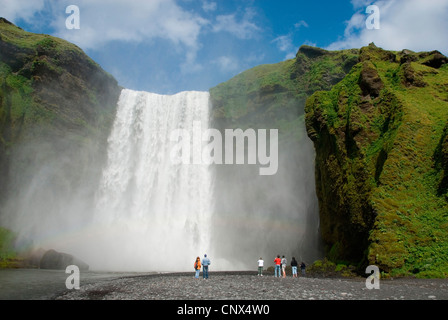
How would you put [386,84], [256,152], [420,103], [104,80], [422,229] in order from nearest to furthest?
1. [422,229]
2. [420,103]
3. [386,84]
4. [256,152]
5. [104,80]

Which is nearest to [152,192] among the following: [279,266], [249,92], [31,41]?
[249,92]

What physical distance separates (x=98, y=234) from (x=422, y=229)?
41278 millimetres

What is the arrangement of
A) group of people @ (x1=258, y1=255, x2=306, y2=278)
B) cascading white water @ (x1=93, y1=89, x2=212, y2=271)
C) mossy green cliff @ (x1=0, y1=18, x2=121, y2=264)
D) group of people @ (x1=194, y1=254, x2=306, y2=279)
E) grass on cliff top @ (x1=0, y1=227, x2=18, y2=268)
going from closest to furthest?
group of people @ (x1=194, y1=254, x2=306, y2=279) < group of people @ (x1=258, y1=255, x2=306, y2=278) < grass on cliff top @ (x1=0, y1=227, x2=18, y2=268) < mossy green cliff @ (x1=0, y1=18, x2=121, y2=264) < cascading white water @ (x1=93, y1=89, x2=212, y2=271)

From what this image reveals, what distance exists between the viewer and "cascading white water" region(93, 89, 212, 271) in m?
43.4

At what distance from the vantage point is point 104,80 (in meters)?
55.6

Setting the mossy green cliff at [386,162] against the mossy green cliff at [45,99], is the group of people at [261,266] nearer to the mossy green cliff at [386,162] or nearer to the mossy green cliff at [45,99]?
the mossy green cliff at [386,162]

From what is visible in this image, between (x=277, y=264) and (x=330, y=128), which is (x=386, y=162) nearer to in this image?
(x=330, y=128)

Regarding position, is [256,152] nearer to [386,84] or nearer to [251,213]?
[251,213]

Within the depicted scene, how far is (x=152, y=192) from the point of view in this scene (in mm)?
48781

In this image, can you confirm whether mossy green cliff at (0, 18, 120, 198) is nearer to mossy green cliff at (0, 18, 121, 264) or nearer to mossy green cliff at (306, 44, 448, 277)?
mossy green cliff at (0, 18, 121, 264)

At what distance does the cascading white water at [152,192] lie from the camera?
43375 millimetres

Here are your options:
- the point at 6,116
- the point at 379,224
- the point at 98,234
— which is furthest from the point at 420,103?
the point at 6,116

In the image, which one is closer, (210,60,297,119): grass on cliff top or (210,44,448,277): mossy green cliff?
(210,44,448,277): mossy green cliff

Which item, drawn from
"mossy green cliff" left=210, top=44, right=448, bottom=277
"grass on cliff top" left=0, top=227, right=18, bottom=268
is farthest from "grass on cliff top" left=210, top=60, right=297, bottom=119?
"grass on cliff top" left=0, top=227, right=18, bottom=268
